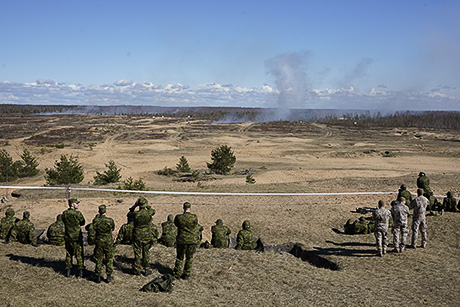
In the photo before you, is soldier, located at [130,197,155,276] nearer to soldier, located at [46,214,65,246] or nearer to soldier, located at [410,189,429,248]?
soldier, located at [46,214,65,246]

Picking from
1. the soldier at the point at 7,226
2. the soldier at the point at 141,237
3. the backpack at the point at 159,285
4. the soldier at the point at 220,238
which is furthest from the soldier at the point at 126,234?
the soldier at the point at 7,226

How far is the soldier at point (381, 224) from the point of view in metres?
9.77

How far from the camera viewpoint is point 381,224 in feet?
32.3

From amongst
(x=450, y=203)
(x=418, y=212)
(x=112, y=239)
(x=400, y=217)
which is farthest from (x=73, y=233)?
(x=450, y=203)

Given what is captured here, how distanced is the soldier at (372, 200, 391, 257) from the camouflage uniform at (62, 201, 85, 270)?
7.35 m

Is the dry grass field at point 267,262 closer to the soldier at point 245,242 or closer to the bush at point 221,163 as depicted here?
the soldier at point 245,242

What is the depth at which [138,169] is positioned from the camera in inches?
1299

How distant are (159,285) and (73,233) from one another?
2.19m

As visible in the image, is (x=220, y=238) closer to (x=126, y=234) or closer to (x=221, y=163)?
(x=126, y=234)

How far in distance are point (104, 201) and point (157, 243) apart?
23.2 feet

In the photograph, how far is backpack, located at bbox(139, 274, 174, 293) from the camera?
7469 mm

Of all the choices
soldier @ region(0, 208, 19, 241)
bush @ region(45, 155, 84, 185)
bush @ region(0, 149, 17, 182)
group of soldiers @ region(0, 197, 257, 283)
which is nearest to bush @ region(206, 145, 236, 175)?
bush @ region(45, 155, 84, 185)

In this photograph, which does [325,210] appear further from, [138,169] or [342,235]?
[138,169]

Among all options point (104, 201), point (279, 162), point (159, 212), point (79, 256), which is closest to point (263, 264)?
point (79, 256)
